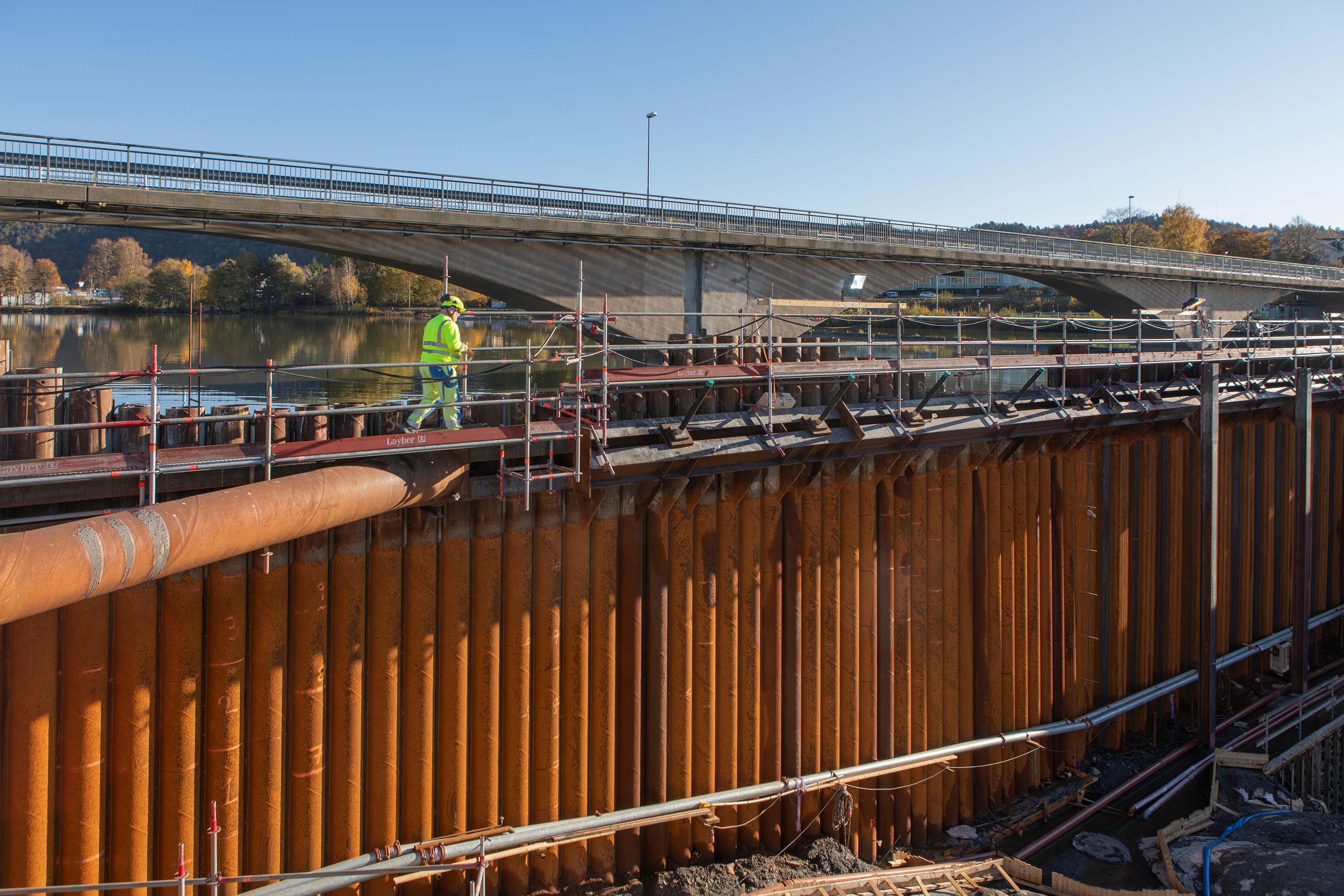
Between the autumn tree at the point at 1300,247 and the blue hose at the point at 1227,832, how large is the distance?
10254 centimetres

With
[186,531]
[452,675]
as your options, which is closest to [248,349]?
[452,675]

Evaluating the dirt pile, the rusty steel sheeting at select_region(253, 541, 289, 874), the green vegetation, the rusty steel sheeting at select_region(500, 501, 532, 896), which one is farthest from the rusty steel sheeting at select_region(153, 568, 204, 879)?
the green vegetation

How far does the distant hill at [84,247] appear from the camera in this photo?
63.9 m

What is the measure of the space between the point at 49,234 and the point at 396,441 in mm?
82749

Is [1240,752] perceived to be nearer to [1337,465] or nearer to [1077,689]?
[1077,689]

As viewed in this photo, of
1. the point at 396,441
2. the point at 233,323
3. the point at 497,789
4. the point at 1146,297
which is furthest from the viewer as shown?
the point at 1146,297

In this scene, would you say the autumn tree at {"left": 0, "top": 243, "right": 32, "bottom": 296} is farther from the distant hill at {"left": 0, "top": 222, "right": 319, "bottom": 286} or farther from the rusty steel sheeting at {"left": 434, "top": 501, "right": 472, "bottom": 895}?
the rusty steel sheeting at {"left": 434, "top": 501, "right": 472, "bottom": 895}

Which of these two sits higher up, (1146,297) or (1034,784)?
(1146,297)

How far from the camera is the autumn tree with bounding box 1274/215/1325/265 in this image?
366 feet

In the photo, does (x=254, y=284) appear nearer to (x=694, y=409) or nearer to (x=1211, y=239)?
(x=694, y=409)

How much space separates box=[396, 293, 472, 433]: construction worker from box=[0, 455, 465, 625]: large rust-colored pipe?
3.04ft

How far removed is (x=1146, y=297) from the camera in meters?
48.8

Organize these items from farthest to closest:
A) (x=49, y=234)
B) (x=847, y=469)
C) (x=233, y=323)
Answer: (x=49, y=234) → (x=233, y=323) → (x=847, y=469)

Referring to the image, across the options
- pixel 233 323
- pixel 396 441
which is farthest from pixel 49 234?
pixel 396 441
